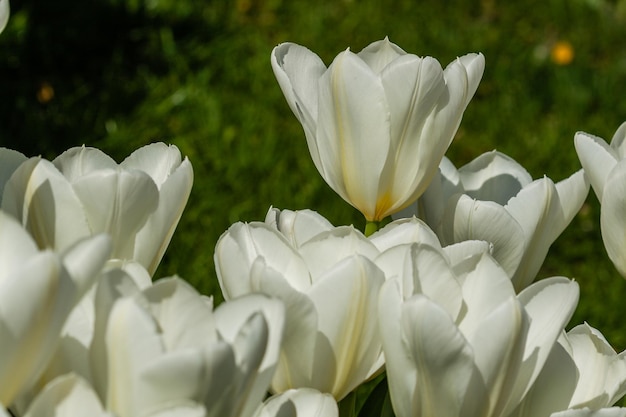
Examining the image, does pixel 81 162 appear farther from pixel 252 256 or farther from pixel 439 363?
pixel 439 363

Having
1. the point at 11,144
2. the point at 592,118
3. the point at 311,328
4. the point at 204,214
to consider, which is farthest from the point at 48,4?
the point at 311,328

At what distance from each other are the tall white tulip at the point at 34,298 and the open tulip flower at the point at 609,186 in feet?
1.87

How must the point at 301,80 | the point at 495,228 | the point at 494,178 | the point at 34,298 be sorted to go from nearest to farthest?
the point at 34,298 → the point at 495,228 → the point at 301,80 → the point at 494,178

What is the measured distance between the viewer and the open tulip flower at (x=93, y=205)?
0.86 metres

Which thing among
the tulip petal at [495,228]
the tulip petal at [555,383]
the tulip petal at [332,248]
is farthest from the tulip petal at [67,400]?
the tulip petal at [495,228]

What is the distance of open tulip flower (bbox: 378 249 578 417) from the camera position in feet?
2.57

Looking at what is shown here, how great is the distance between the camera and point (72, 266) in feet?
2.11

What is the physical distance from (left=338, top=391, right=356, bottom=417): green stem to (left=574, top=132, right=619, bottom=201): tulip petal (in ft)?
1.09

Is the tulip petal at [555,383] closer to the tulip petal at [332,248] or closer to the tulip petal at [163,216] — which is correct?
the tulip petal at [332,248]

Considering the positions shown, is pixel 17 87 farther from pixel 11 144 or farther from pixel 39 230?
pixel 39 230

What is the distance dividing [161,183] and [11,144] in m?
1.85

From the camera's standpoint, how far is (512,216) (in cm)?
106

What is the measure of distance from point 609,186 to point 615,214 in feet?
0.11

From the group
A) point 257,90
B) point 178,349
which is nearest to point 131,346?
point 178,349
